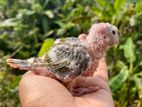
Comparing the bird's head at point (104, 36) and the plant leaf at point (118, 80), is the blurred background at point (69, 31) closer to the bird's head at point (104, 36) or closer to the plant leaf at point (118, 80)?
the plant leaf at point (118, 80)

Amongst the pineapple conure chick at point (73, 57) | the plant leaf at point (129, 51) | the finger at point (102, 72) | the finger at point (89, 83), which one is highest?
the pineapple conure chick at point (73, 57)

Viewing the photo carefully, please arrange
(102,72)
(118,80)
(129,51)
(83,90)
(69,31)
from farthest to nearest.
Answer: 1. (69,31)
2. (129,51)
3. (118,80)
4. (102,72)
5. (83,90)

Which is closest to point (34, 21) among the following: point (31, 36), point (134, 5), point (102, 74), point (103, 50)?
point (31, 36)

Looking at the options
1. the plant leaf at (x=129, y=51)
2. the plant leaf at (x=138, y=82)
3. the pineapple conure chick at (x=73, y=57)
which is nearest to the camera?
the pineapple conure chick at (x=73, y=57)

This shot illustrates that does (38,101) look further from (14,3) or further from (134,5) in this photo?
(14,3)

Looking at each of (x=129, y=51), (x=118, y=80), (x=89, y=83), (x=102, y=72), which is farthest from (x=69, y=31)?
(x=89, y=83)

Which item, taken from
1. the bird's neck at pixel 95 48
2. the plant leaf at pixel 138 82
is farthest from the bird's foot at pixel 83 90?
the plant leaf at pixel 138 82

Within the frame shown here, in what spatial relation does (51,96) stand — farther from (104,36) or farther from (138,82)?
(138,82)
